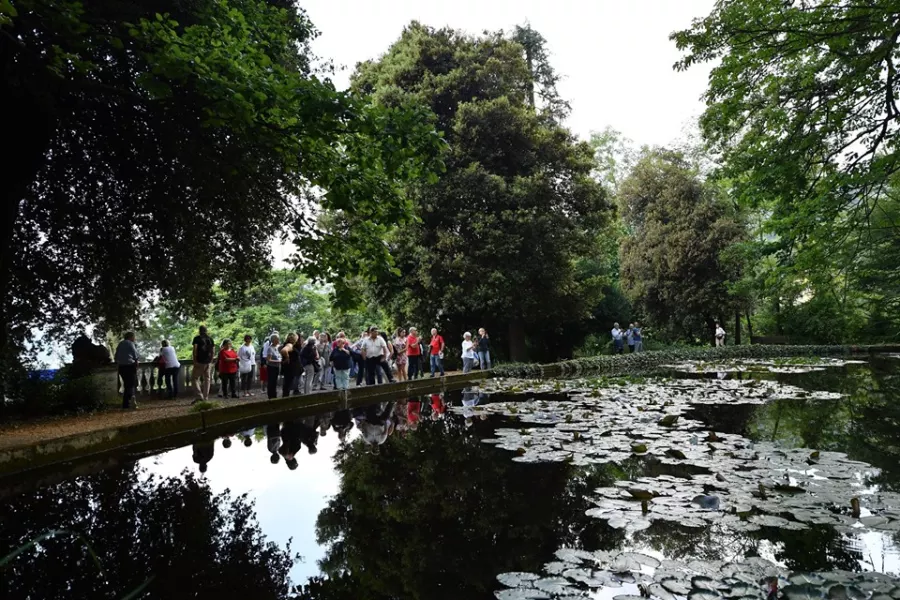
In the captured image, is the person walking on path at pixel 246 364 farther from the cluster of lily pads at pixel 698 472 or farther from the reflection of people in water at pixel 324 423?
the cluster of lily pads at pixel 698 472

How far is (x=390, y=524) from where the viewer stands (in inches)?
179

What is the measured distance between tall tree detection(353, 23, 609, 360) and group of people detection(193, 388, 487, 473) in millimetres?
8701

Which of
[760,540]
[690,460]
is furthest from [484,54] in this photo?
[760,540]

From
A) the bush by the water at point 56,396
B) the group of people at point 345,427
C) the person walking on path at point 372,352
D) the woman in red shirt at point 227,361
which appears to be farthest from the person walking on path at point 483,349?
the bush by the water at point 56,396

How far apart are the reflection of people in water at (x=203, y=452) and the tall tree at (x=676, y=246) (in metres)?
28.2

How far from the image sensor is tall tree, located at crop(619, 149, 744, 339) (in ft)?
104

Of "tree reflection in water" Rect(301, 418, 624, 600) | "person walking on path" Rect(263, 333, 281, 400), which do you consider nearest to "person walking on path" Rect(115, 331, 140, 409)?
"person walking on path" Rect(263, 333, 281, 400)

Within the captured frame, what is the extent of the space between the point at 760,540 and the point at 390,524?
2737mm

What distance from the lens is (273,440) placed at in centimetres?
887

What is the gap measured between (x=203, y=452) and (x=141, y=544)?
13.0ft

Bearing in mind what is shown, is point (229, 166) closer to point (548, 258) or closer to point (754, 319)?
point (548, 258)

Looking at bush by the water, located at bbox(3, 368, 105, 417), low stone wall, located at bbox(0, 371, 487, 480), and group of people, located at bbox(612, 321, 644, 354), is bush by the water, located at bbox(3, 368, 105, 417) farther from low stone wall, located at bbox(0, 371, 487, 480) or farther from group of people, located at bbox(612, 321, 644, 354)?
group of people, located at bbox(612, 321, 644, 354)

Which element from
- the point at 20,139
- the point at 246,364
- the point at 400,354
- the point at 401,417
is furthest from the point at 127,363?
the point at 400,354

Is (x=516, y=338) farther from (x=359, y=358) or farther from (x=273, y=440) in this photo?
(x=273, y=440)
